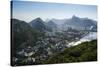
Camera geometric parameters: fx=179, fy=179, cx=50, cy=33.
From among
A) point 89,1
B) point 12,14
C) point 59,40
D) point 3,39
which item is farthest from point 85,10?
point 3,39

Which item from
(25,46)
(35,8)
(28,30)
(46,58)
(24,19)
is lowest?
(46,58)

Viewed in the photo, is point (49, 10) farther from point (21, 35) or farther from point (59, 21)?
point (21, 35)

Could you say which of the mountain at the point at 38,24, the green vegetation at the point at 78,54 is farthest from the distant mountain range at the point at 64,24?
the green vegetation at the point at 78,54

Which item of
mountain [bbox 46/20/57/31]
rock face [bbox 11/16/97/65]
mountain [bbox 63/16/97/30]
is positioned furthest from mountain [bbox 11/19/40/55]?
mountain [bbox 63/16/97/30]

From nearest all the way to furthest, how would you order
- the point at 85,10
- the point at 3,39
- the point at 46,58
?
1. the point at 3,39
2. the point at 46,58
3. the point at 85,10

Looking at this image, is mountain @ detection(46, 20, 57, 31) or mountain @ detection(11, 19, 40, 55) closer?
mountain @ detection(11, 19, 40, 55)

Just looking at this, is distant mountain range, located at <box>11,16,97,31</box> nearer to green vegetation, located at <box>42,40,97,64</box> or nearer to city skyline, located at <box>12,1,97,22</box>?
city skyline, located at <box>12,1,97,22</box>

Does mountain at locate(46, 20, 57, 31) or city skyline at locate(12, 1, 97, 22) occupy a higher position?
city skyline at locate(12, 1, 97, 22)

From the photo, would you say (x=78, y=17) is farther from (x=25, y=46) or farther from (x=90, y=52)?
(x=25, y=46)
